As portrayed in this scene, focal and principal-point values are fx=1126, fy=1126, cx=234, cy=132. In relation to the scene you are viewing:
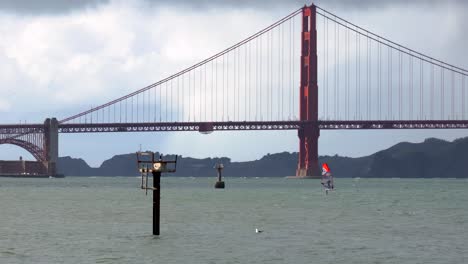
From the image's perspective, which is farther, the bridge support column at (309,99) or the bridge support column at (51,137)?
the bridge support column at (51,137)

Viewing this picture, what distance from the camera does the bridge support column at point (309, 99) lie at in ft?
571

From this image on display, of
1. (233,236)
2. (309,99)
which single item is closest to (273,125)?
(309,99)

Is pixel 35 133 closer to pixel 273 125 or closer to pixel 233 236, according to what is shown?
pixel 273 125

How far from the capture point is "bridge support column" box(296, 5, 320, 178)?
571 feet

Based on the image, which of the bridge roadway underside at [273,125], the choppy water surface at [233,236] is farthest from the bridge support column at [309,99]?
the choppy water surface at [233,236]

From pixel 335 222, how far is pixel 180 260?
71.6 feet

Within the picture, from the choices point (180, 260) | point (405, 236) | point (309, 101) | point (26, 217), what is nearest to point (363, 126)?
point (309, 101)

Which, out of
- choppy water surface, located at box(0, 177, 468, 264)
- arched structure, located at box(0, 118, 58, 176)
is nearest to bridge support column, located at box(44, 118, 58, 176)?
arched structure, located at box(0, 118, 58, 176)

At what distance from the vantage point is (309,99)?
178625 millimetres

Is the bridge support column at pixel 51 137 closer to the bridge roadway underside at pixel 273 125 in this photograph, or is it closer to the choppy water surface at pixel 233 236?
the bridge roadway underside at pixel 273 125

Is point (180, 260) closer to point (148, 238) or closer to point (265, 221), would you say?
point (148, 238)

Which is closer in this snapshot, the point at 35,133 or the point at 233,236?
the point at 233,236

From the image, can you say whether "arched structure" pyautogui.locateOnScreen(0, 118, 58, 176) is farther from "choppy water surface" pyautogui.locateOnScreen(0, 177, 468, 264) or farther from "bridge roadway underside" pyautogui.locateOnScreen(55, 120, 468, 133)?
"choppy water surface" pyautogui.locateOnScreen(0, 177, 468, 264)

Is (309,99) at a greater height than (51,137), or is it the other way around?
(309,99)
